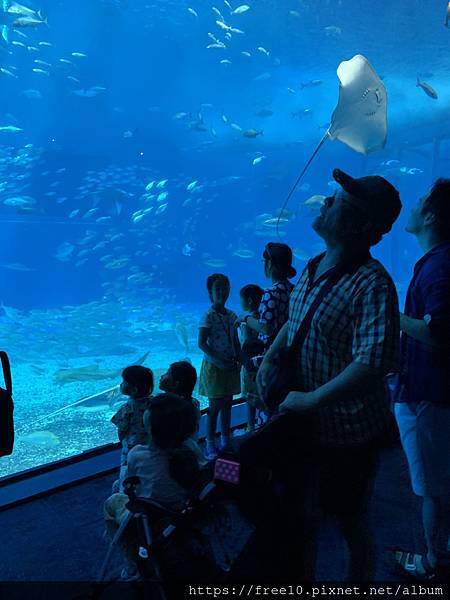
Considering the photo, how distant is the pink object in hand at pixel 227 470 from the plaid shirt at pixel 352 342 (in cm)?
33

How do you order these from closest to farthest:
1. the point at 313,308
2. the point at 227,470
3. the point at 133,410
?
1. the point at 227,470
2. the point at 313,308
3. the point at 133,410

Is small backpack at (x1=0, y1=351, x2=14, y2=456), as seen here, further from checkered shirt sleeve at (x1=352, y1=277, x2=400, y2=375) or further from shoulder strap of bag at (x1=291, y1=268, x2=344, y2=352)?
checkered shirt sleeve at (x1=352, y1=277, x2=400, y2=375)

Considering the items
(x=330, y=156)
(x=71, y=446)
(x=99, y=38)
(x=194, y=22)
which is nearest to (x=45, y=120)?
(x=99, y=38)

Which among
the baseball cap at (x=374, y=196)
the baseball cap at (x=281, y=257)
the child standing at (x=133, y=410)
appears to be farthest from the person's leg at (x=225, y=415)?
the baseball cap at (x=374, y=196)

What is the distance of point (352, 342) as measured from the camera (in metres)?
1.20

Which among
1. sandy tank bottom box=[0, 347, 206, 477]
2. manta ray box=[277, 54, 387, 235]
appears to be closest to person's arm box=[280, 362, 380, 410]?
manta ray box=[277, 54, 387, 235]

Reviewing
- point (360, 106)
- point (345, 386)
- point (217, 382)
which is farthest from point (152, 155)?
point (345, 386)

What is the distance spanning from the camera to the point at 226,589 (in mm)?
1192

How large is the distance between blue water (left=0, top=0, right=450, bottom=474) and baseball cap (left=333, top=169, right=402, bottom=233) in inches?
210

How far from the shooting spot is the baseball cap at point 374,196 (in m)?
1.19

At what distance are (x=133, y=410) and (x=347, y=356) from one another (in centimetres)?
132

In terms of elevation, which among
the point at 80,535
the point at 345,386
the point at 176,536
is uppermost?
the point at 345,386

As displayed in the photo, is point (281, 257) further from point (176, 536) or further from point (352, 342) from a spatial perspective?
point (176, 536)

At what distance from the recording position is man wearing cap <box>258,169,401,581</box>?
1.12 meters
